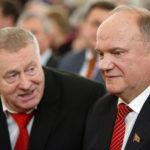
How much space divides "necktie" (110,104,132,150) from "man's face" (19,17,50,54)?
2679 millimetres

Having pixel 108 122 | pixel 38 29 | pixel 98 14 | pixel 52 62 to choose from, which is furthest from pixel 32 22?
pixel 108 122

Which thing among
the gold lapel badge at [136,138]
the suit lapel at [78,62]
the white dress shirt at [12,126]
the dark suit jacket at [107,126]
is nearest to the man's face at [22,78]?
the white dress shirt at [12,126]

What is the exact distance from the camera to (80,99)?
321 cm

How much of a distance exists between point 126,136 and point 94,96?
Result: 2.45ft

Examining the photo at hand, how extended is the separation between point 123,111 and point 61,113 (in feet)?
2.21

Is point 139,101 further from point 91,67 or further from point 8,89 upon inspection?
point 91,67

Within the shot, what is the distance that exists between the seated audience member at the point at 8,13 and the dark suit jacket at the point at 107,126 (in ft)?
10.2

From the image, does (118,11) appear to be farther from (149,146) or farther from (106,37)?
(149,146)

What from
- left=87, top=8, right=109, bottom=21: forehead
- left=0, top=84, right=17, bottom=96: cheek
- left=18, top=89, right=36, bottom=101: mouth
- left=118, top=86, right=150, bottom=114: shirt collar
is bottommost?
left=18, top=89, right=36, bottom=101: mouth

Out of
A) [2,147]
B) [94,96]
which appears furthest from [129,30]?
[2,147]

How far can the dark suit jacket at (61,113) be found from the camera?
3.00 meters

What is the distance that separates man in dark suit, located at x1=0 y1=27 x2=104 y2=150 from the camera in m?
2.84

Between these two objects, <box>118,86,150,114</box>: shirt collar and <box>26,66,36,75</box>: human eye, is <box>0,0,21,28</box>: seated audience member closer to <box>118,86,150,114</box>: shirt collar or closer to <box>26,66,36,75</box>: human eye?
<box>26,66,36,75</box>: human eye

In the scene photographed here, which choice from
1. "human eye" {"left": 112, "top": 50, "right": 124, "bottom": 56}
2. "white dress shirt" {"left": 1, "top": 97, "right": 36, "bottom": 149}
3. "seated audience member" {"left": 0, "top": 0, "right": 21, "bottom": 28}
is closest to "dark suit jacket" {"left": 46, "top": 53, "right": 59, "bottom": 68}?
"seated audience member" {"left": 0, "top": 0, "right": 21, "bottom": 28}
